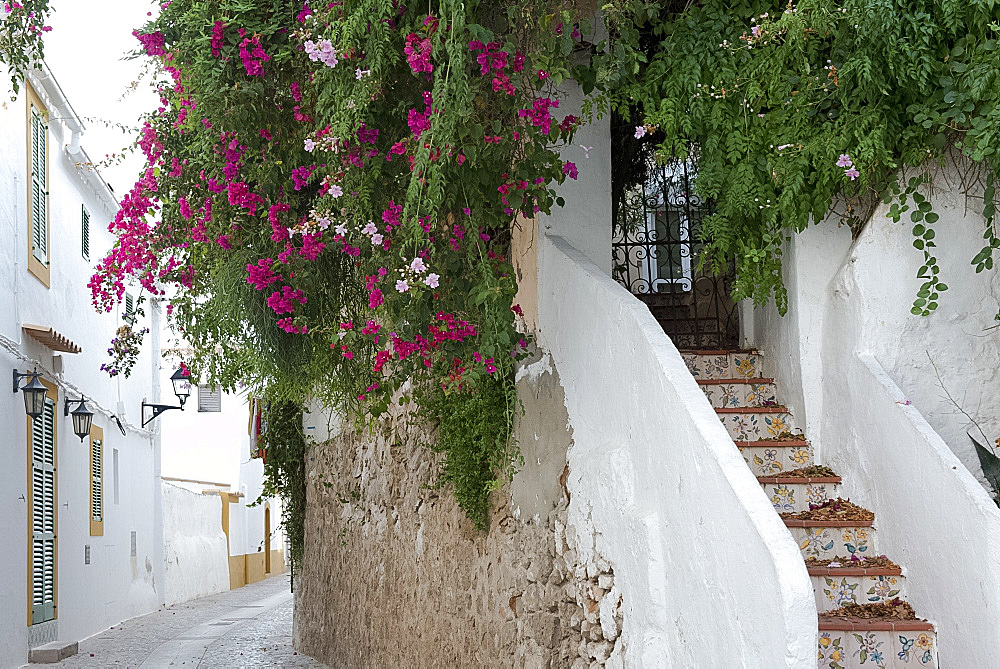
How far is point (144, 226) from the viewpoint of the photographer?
257 inches

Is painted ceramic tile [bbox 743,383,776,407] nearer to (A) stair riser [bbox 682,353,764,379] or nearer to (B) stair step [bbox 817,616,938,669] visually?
(A) stair riser [bbox 682,353,764,379]

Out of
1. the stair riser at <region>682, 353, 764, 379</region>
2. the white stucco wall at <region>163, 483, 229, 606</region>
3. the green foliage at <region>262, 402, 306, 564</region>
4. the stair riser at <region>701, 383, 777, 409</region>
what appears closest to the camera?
the stair riser at <region>701, 383, 777, 409</region>

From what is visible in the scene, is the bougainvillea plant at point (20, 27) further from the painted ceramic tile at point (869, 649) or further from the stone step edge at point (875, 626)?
the painted ceramic tile at point (869, 649)

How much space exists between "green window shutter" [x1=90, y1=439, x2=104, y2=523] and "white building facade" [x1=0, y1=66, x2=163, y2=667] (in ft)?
0.07

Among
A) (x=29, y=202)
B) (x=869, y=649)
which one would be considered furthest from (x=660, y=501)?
(x=29, y=202)

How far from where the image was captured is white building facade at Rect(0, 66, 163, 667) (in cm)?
1110

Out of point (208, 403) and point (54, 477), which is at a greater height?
→ point (208, 403)

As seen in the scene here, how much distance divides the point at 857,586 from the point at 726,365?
2.27 metres

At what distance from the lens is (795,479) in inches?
222

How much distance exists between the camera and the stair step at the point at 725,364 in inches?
275

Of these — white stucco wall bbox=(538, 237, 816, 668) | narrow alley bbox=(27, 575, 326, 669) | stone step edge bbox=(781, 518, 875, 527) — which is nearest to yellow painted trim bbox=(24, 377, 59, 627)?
narrow alley bbox=(27, 575, 326, 669)

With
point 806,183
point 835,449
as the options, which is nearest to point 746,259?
point 806,183

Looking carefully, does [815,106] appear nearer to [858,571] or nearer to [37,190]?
[858,571]

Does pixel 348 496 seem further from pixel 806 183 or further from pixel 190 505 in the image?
pixel 190 505
